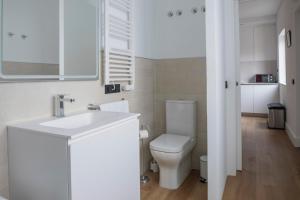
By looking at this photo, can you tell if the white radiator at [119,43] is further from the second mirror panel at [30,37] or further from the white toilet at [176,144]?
the white toilet at [176,144]

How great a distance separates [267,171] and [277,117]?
257cm

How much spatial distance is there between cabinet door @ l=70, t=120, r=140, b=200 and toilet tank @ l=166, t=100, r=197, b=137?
1258 mm

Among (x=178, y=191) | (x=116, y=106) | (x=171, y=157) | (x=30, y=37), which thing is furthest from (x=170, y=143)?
(x=30, y=37)

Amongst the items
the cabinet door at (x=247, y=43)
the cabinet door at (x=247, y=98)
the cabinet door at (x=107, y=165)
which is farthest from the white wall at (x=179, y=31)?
the cabinet door at (x=247, y=43)

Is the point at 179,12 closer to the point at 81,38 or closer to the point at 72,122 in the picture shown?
the point at 81,38

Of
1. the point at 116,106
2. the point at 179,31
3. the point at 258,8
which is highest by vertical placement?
the point at 258,8

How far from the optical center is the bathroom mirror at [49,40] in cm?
127

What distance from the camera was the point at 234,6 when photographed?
274 centimetres

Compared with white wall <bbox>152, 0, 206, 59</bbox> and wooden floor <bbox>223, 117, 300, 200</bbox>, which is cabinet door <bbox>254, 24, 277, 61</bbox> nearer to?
wooden floor <bbox>223, 117, 300, 200</bbox>

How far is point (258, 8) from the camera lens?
5.28m

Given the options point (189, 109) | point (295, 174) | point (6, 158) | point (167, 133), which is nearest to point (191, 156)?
point (167, 133)

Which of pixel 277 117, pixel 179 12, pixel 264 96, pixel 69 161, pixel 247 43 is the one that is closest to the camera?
pixel 69 161

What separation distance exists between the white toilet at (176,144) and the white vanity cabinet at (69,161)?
0.86m

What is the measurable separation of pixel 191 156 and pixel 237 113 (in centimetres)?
78
